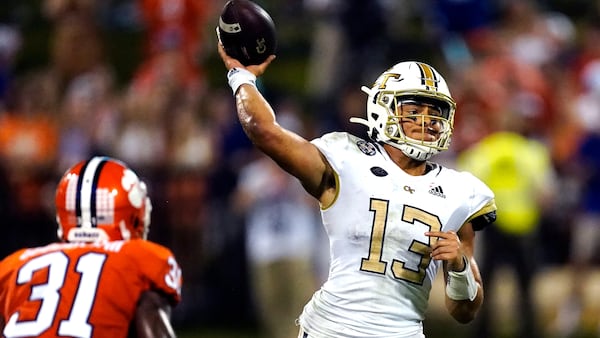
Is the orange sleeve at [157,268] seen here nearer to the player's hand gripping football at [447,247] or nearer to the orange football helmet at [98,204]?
the orange football helmet at [98,204]

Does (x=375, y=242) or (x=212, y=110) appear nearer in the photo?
(x=375, y=242)

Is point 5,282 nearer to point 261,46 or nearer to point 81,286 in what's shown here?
point 81,286

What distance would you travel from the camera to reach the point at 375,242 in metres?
4.27

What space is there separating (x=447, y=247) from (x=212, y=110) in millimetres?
6157

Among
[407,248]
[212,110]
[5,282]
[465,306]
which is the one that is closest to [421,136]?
[407,248]

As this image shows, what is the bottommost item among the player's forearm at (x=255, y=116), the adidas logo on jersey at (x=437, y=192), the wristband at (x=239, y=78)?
the adidas logo on jersey at (x=437, y=192)

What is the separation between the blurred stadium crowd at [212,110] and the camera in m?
9.63

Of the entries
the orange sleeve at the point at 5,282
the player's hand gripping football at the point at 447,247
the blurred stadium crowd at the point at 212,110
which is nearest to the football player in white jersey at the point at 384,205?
the player's hand gripping football at the point at 447,247

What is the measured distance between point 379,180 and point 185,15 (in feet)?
20.1

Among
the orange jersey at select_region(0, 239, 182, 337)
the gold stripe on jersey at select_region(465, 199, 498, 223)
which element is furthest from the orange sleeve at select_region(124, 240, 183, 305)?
the gold stripe on jersey at select_region(465, 199, 498, 223)

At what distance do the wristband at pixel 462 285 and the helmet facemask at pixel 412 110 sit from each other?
0.46 meters

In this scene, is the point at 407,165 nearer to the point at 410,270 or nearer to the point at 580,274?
the point at 410,270

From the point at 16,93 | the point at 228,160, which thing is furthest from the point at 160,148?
the point at 16,93

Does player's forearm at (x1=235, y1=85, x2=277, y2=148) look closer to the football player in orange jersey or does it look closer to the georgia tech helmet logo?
the georgia tech helmet logo
